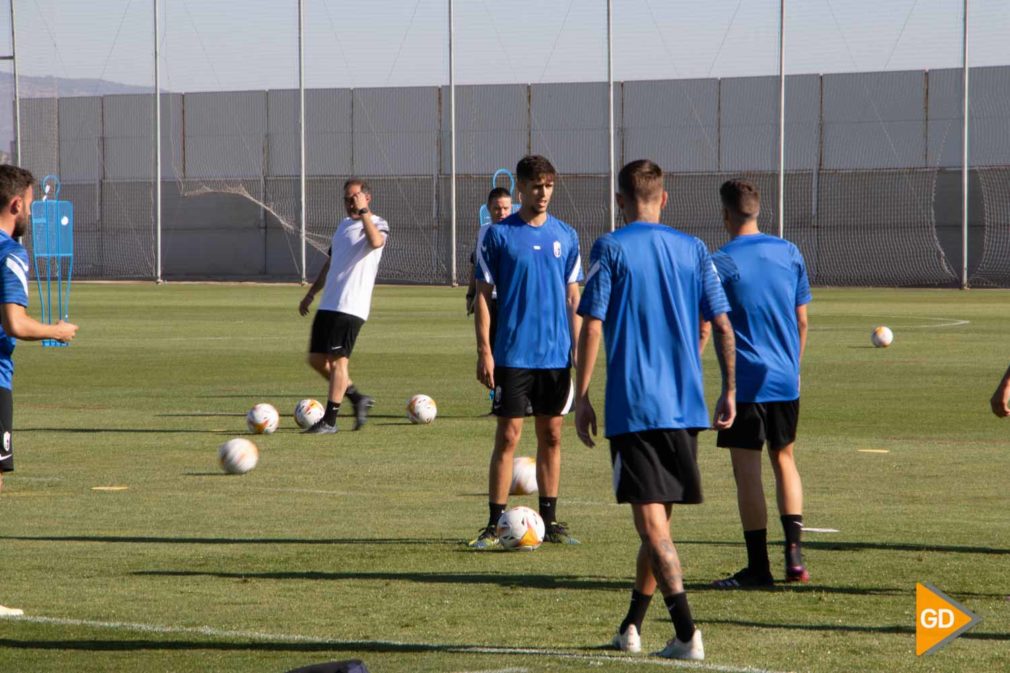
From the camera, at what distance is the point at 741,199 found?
29.0ft

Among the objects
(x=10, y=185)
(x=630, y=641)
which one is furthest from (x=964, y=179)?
(x=630, y=641)

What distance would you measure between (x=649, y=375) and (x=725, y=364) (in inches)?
23.5

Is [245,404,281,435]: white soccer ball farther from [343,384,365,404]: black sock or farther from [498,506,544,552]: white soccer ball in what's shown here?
[498,506,544,552]: white soccer ball

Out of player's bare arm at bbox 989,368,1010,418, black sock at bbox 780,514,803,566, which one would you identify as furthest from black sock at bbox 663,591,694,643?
player's bare arm at bbox 989,368,1010,418

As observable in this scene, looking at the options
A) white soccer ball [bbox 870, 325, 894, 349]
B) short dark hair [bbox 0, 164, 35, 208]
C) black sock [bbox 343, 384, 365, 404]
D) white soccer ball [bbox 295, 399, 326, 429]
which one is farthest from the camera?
white soccer ball [bbox 870, 325, 894, 349]

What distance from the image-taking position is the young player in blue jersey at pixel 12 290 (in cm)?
797

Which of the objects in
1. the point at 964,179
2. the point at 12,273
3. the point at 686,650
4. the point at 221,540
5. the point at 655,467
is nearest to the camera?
the point at 686,650

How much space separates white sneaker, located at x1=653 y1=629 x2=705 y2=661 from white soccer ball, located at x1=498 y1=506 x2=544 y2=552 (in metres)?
2.81

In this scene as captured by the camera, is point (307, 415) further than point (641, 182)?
Yes

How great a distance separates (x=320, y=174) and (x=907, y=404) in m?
52.4

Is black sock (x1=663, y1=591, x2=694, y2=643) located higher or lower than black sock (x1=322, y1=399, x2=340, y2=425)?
higher

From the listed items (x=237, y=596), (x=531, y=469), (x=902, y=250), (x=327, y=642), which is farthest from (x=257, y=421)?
(x=902, y=250)

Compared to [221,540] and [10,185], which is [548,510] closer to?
[221,540]

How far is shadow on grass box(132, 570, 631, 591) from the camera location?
28.8ft
